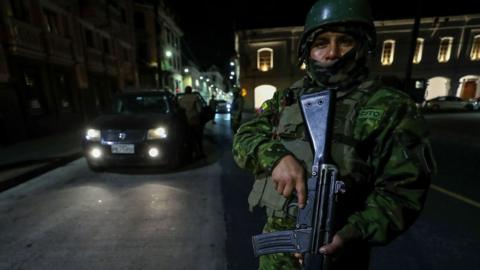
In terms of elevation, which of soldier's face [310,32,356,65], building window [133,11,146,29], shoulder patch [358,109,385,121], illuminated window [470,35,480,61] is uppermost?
building window [133,11,146,29]

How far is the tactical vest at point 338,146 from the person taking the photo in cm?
101

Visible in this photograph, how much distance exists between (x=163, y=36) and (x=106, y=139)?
93.4ft

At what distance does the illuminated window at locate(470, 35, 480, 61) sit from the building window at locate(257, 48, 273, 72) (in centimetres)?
1920

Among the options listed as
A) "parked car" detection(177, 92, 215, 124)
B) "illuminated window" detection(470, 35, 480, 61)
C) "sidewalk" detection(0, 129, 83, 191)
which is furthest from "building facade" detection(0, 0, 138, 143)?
"illuminated window" detection(470, 35, 480, 61)

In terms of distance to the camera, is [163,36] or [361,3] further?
[163,36]

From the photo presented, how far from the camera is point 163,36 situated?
29547 millimetres

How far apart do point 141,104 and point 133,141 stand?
1.41 meters

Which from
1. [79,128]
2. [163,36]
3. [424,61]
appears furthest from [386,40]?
[79,128]

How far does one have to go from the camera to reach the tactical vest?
3.31 ft

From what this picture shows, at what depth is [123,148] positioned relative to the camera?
15.1 feet

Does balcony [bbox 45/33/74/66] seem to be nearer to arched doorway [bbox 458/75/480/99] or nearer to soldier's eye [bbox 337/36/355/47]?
soldier's eye [bbox 337/36/355/47]

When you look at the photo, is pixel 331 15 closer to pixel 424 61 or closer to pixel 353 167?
pixel 353 167

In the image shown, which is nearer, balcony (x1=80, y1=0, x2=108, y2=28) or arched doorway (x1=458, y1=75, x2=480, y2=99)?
balcony (x1=80, y1=0, x2=108, y2=28)


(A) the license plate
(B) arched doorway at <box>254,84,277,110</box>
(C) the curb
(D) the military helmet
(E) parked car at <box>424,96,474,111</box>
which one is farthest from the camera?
(B) arched doorway at <box>254,84,277,110</box>
